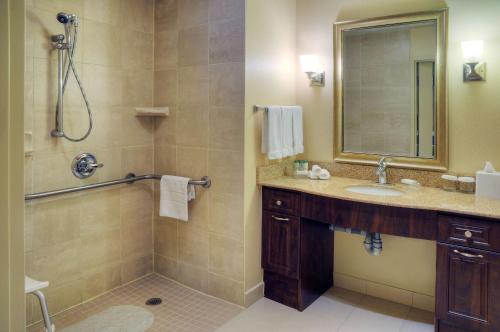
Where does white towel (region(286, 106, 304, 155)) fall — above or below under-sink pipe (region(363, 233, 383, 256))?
above

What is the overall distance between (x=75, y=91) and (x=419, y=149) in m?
2.35

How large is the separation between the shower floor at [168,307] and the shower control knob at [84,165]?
906 mm

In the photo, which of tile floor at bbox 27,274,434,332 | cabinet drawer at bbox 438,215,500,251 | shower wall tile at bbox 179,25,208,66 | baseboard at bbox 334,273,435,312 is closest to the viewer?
cabinet drawer at bbox 438,215,500,251

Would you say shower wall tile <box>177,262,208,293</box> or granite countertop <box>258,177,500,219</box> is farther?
shower wall tile <box>177,262,208,293</box>

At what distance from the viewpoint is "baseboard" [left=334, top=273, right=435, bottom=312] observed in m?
2.75

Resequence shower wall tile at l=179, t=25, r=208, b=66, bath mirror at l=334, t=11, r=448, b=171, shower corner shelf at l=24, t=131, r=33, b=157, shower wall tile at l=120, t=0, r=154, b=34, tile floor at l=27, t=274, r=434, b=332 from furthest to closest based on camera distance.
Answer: shower wall tile at l=120, t=0, r=154, b=34 < shower wall tile at l=179, t=25, r=208, b=66 < bath mirror at l=334, t=11, r=448, b=171 < tile floor at l=27, t=274, r=434, b=332 < shower corner shelf at l=24, t=131, r=33, b=157

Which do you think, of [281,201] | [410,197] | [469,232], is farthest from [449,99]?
[281,201]

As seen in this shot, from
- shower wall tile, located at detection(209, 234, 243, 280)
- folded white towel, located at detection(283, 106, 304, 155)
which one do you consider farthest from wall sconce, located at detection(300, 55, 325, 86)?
shower wall tile, located at detection(209, 234, 243, 280)

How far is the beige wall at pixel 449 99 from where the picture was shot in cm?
247

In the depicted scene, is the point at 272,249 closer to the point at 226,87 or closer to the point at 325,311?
the point at 325,311

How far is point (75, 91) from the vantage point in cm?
267

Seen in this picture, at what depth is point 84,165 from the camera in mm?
2742

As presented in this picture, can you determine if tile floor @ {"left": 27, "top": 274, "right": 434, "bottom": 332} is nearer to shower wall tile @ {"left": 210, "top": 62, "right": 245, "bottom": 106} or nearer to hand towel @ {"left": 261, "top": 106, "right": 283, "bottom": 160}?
hand towel @ {"left": 261, "top": 106, "right": 283, "bottom": 160}

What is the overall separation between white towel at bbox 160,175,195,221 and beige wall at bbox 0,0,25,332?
1978 mm
